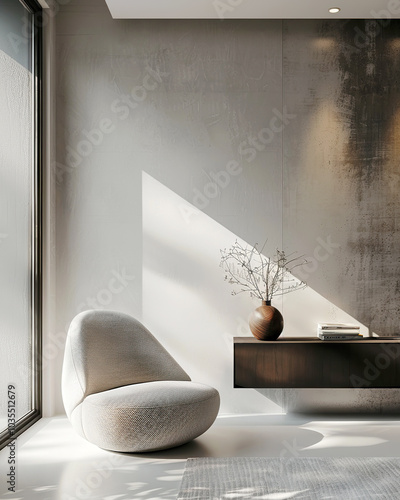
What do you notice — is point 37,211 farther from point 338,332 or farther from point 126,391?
point 338,332

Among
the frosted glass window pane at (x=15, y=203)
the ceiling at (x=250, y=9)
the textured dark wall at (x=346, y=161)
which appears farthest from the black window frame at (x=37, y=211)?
the textured dark wall at (x=346, y=161)

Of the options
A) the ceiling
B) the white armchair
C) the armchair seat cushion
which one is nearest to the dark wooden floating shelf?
the white armchair

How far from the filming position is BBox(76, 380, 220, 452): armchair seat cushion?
118 inches

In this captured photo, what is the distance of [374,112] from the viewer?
13.4 ft

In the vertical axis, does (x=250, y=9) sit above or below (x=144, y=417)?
above

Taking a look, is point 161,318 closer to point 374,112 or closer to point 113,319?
point 113,319

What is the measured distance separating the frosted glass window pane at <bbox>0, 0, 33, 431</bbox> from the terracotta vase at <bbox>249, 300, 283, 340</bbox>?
1543mm

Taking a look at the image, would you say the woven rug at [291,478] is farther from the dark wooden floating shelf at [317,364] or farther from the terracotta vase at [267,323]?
the terracotta vase at [267,323]

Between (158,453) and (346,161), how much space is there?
7.81 ft

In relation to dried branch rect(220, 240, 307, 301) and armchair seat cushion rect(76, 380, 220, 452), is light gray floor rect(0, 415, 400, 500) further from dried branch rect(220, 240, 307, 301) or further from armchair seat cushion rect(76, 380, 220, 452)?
dried branch rect(220, 240, 307, 301)

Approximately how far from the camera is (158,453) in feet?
10.2

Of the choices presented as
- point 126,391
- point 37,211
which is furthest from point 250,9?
point 126,391

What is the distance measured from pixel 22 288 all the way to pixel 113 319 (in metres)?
0.65

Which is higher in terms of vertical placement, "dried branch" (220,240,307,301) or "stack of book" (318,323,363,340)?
"dried branch" (220,240,307,301)
